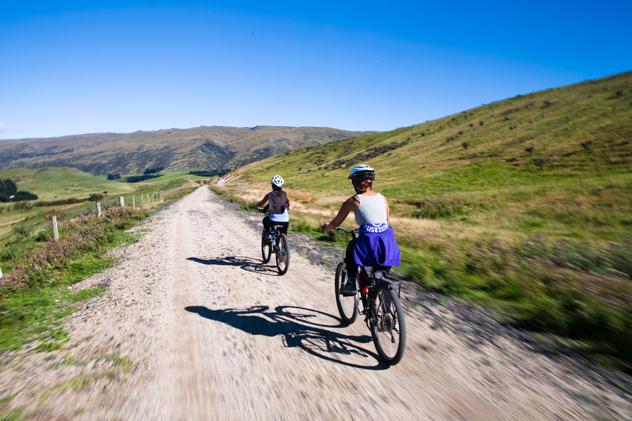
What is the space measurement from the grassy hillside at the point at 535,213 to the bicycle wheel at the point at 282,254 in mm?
3334

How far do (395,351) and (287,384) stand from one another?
5.24 feet

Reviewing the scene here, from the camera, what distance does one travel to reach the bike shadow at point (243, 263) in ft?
30.1

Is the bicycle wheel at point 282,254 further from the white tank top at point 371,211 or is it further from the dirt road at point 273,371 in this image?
the white tank top at point 371,211

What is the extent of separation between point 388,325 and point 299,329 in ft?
5.78

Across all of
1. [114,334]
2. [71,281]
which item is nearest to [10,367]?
[114,334]

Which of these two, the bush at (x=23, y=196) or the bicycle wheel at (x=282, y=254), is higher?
the bicycle wheel at (x=282, y=254)

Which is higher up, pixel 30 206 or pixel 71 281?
pixel 71 281

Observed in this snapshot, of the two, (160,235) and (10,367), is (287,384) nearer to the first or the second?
(10,367)

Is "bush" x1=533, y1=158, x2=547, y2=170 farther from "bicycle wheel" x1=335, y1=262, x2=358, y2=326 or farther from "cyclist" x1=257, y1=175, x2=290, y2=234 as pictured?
"bicycle wheel" x1=335, y1=262, x2=358, y2=326

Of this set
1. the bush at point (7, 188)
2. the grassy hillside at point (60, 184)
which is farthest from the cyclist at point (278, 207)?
the bush at point (7, 188)

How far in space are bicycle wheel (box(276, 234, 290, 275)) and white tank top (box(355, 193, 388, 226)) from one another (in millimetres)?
4275

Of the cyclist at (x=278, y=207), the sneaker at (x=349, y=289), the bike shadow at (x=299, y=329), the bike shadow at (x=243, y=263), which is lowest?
the bike shadow at (x=243, y=263)

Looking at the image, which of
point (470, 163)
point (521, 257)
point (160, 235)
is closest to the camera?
point (521, 257)

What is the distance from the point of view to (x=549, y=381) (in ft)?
13.1
